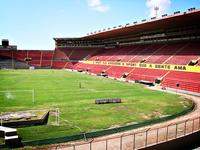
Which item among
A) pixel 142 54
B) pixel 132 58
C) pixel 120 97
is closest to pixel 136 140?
pixel 120 97

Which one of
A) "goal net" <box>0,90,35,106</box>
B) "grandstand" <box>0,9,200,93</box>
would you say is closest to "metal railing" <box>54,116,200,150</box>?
"goal net" <box>0,90,35,106</box>

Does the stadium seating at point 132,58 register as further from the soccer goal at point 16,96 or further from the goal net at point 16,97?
the goal net at point 16,97

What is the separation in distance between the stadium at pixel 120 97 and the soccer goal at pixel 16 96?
0.37 feet

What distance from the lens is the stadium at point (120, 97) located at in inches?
737

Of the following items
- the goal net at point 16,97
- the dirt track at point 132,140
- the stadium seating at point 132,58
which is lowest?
the dirt track at point 132,140

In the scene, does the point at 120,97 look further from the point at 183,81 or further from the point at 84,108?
the point at 183,81

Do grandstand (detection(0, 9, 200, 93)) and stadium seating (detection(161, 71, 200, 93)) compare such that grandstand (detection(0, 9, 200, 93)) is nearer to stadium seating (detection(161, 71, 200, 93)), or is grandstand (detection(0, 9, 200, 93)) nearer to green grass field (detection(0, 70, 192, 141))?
stadium seating (detection(161, 71, 200, 93))

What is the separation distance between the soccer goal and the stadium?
0.37 feet

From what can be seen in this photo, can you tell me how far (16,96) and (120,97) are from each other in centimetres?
1439

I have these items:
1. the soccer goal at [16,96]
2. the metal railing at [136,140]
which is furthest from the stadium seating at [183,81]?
the soccer goal at [16,96]

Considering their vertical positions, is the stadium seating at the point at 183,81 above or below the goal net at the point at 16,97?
above

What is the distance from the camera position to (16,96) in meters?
35.4

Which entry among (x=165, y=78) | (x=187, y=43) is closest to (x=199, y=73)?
(x=165, y=78)

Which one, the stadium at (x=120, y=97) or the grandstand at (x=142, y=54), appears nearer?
the stadium at (x=120, y=97)
